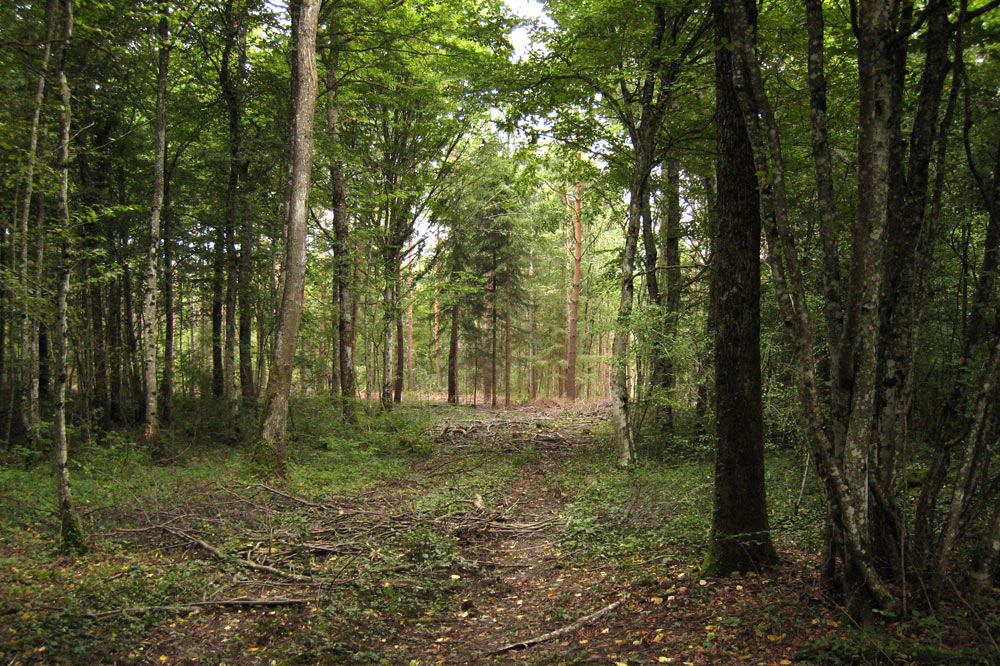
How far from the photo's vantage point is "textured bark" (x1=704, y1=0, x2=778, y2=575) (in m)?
4.91

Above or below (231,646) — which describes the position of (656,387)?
above

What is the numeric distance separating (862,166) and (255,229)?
49.8 feet

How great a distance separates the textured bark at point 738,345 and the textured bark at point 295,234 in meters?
7.57

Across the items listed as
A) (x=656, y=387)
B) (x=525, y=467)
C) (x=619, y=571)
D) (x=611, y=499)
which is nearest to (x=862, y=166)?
(x=619, y=571)

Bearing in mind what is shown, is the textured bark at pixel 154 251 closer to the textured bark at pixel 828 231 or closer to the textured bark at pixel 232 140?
the textured bark at pixel 232 140

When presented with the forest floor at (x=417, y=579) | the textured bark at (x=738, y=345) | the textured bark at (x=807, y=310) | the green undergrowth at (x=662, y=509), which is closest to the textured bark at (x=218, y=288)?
the forest floor at (x=417, y=579)

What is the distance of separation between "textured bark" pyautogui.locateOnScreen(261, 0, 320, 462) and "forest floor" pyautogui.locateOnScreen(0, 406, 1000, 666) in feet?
3.89

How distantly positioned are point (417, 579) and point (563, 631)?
195 centimetres

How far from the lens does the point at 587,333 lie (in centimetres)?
1112

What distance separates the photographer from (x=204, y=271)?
18.2 metres

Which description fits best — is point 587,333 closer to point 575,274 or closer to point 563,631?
point 563,631

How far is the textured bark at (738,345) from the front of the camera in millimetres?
4914

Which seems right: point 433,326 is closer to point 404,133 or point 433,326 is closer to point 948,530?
point 404,133

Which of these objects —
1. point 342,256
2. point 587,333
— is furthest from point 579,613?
point 342,256
